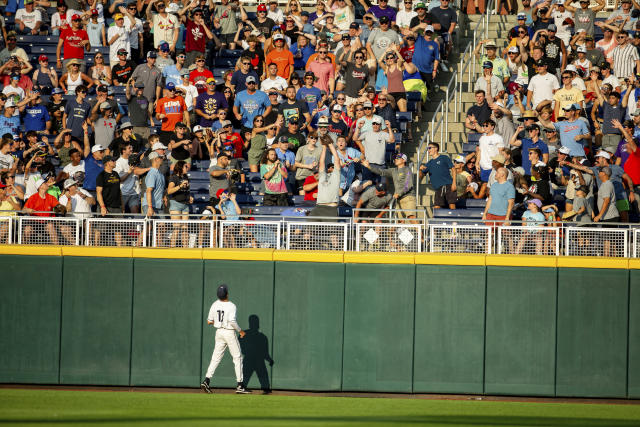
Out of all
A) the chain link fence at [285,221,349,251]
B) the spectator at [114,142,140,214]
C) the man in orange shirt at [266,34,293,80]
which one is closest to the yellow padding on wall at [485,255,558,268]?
the chain link fence at [285,221,349,251]

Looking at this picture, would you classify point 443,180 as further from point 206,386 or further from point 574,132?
point 206,386

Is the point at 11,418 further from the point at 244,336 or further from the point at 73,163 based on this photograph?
the point at 73,163

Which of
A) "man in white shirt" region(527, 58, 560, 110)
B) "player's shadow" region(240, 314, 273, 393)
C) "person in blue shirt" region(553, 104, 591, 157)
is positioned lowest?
"player's shadow" region(240, 314, 273, 393)

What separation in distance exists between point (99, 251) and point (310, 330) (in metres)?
3.96

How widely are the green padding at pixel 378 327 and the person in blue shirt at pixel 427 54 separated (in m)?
6.77

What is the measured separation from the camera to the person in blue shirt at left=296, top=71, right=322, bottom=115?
2170 centimetres

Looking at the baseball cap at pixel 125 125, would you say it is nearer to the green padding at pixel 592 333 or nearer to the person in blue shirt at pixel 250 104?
the person in blue shirt at pixel 250 104

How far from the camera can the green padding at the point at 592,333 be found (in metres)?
17.1

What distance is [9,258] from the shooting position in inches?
707

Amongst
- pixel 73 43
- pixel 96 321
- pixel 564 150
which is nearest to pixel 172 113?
pixel 73 43

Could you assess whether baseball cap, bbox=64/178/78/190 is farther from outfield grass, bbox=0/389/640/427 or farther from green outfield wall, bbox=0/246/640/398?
outfield grass, bbox=0/389/640/427

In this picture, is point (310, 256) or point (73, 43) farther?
point (73, 43)

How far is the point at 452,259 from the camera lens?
17297 mm

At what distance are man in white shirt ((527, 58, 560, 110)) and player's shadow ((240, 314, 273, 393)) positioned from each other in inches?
319
